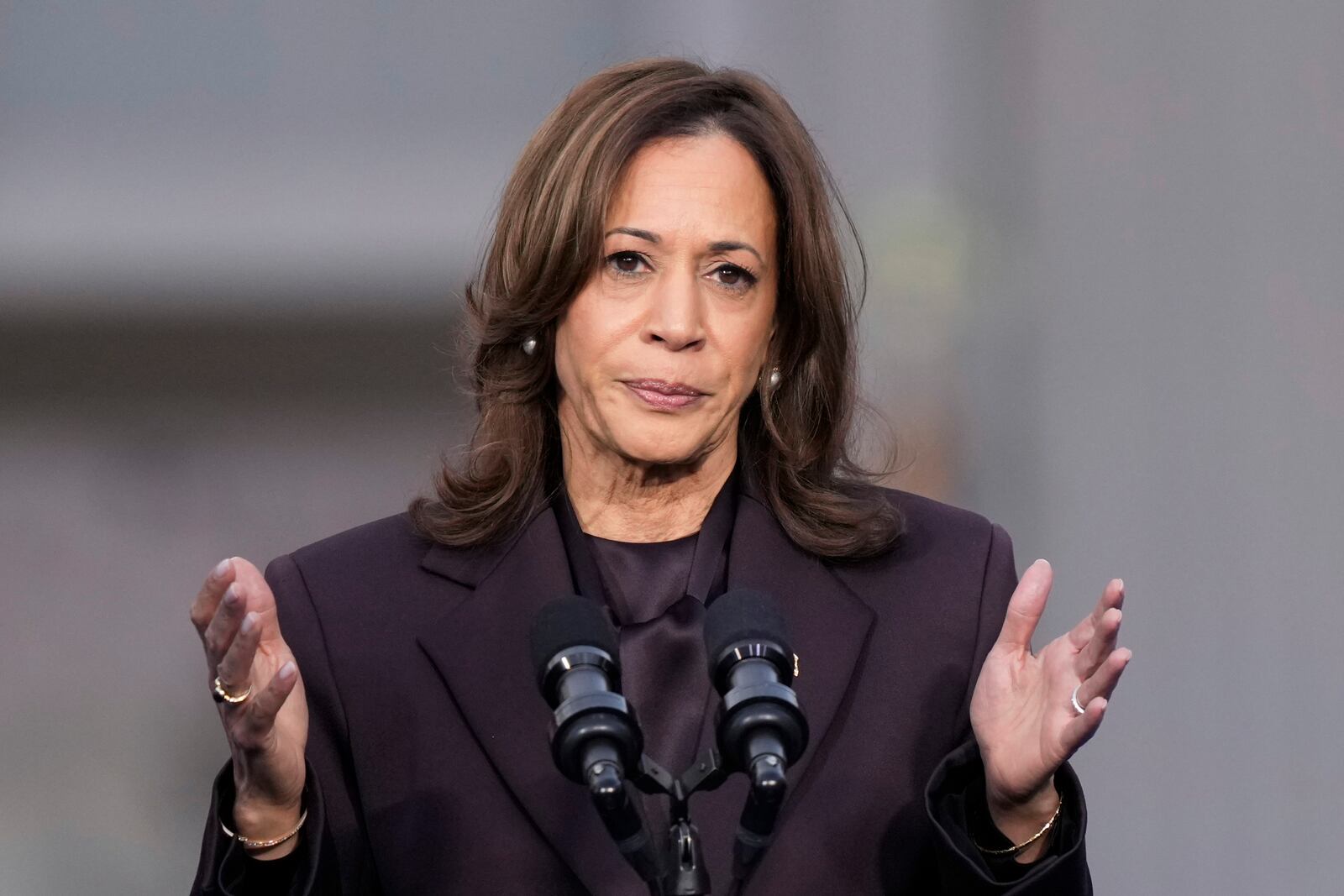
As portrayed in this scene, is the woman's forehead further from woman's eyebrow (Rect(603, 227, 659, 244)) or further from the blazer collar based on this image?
the blazer collar

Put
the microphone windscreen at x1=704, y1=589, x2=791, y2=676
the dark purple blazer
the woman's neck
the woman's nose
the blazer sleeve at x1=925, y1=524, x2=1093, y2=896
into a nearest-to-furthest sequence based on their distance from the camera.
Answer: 1. the microphone windscreen at x1=704, y1=589, x2=791, y2=676
2. the blazer sleeve at x1=925, y1=524, x2=1093, y2=896
3. the dark purple blazer
4. the woman's nose
5. the woman's neck

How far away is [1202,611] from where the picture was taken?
4.10 metres

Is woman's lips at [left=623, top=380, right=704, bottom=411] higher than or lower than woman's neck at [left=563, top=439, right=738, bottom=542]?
higher

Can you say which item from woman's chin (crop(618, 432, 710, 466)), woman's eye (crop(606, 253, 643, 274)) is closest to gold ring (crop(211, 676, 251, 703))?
woman's chin (crop(618, 432, 710, 466))

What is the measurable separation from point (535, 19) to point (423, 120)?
1.31ft

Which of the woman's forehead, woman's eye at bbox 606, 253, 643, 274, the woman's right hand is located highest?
the woman's forehead

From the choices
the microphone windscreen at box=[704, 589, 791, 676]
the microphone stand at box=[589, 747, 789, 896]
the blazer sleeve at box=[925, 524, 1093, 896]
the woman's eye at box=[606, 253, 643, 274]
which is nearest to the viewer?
the microphone stand at box=[589, 747, 789, 896]

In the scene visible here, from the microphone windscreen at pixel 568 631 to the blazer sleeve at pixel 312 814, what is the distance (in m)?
0.65

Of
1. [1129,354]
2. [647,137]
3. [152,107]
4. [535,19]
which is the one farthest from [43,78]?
[1129,354]

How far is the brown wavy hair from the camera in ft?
8.75

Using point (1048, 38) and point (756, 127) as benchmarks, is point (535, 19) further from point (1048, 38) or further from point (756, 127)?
point (756, 127)

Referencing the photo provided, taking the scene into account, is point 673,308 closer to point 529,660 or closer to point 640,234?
point 640,234

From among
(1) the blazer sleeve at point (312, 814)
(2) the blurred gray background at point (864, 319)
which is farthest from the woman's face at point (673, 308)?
(2) the blurred gray background at point (864, 319)

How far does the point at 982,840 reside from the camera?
90.8 inches
